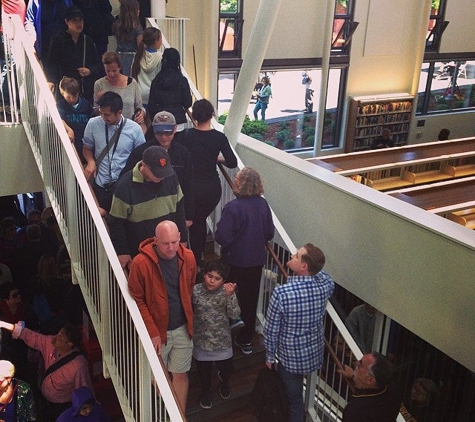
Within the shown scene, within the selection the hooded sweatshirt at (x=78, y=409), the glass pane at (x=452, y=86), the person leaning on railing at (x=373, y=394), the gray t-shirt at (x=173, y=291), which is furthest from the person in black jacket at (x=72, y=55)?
the glass pane at (x=452, y=86)

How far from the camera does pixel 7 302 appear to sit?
561 cm

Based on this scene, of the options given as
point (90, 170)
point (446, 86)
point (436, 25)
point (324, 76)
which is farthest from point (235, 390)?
→ point (446, 86)

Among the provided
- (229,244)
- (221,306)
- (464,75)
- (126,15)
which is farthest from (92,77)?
(464,75)

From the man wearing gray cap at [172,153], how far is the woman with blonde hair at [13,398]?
153 cm

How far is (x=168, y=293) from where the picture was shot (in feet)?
11.4

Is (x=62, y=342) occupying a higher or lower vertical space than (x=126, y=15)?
lower

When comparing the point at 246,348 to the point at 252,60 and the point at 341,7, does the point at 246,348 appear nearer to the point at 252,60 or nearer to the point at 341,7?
the point at 252,60

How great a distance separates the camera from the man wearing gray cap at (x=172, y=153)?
387 centimetres

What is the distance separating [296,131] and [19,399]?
971 cm

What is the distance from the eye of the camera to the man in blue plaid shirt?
3.54 m

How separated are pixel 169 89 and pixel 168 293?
91.6 inches

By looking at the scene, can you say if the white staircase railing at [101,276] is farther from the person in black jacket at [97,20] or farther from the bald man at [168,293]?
the person in black jacket at [97,20]

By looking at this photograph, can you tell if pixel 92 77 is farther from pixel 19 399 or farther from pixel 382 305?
pixel 382 305

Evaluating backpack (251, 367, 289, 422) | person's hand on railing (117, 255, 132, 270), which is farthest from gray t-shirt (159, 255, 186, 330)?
backpack (251, 367, 289, 422)
